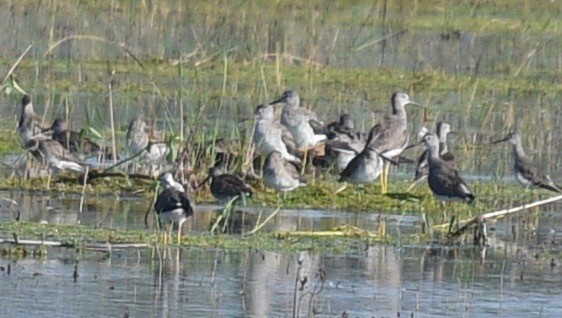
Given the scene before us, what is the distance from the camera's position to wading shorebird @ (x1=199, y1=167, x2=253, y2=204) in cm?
1461

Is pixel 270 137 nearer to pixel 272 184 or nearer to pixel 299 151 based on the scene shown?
pixel 299 151

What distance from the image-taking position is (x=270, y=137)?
18.0 metres

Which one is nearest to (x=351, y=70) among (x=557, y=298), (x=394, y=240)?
(x=394, y=240)

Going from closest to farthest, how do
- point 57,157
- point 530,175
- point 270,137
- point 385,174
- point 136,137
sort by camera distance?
point 57,157
point 530,175
point 385,174
point 136,137
point 270,137

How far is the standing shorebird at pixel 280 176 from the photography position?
51.0ft

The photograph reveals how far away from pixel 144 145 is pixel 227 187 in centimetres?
271

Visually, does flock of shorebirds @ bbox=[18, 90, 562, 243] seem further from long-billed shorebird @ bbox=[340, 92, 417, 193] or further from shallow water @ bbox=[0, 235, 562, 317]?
shallow water @ bbox=[0, 235, 562, 317]

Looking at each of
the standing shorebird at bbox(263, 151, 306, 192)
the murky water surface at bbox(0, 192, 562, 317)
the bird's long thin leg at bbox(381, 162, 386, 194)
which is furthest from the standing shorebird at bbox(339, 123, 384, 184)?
the murky water surface at bbox(0, 192, 562, 317)

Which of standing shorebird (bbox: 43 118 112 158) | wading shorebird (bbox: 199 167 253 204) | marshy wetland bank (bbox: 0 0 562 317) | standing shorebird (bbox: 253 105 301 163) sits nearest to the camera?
marshy wetland bank (bbox: 0 0 562 317)

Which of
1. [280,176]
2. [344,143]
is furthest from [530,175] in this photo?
[280,176]

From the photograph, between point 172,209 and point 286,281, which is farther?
point 172,209

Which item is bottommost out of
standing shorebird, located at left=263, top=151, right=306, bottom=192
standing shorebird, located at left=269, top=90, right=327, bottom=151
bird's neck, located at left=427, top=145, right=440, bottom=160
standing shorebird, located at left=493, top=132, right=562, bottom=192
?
standing shorebird, located at left=263, top=151, right=306, bottom=192

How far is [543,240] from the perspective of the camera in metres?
13.8

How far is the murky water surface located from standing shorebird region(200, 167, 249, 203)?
2.61ft
